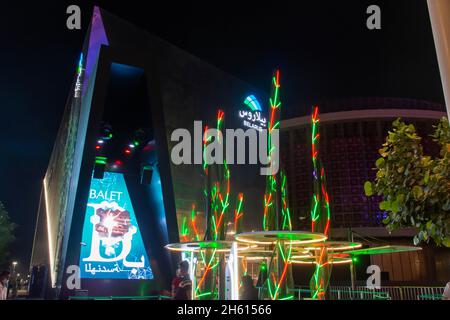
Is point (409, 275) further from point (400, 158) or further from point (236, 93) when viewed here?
point (400, 158)

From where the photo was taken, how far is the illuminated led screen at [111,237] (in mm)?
18500

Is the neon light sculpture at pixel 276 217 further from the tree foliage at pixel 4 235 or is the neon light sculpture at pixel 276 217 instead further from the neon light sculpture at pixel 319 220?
the tree foliage at pixel 4 235

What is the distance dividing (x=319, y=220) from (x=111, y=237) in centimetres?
1164

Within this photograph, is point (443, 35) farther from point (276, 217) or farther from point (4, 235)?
point (4, 235)

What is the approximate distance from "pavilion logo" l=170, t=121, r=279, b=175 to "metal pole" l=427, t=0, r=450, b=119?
821 centimetres

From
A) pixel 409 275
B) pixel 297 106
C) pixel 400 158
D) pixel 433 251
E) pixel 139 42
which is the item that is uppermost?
pixel 297 106

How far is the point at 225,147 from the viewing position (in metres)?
22.7

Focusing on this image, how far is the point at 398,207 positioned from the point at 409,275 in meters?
39.8

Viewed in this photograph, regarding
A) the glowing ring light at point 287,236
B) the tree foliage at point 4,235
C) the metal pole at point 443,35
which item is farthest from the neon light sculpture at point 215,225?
the tree foliage at point 4,235

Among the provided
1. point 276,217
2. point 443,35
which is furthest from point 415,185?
point 276,217

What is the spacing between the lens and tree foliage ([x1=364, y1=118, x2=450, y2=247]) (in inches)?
136

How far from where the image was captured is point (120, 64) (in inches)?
679

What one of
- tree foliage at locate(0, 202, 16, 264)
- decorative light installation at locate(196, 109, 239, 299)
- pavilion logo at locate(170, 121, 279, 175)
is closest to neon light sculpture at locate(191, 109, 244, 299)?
decorative light installation at locate(196, 109, 239, 299)
